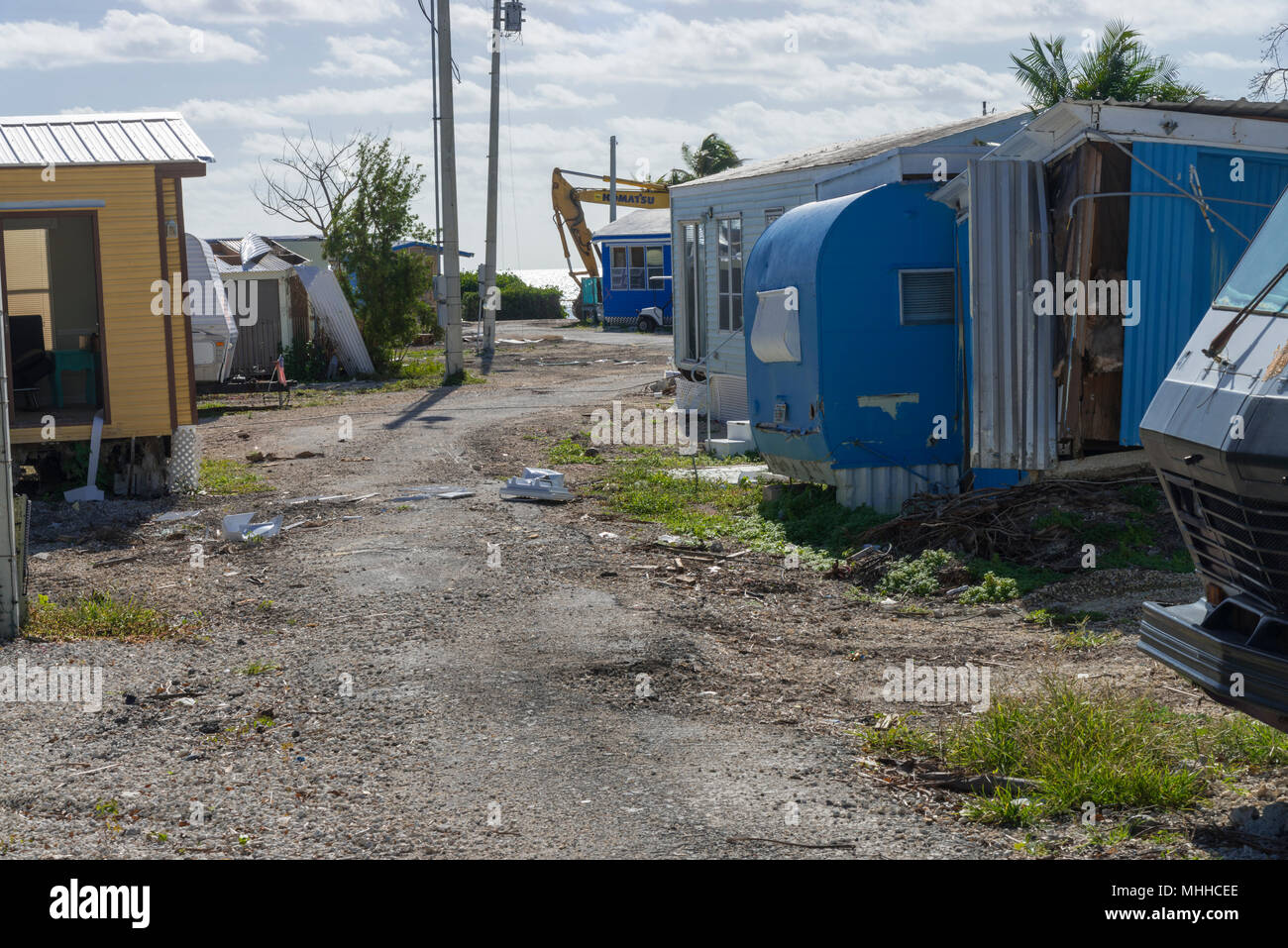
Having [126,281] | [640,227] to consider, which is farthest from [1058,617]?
[640,227]

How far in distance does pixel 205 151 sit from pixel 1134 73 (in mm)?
16750

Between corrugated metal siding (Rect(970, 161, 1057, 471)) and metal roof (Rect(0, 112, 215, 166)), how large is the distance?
24.9ft

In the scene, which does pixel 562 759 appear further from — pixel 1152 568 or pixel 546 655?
pixel 1152 568

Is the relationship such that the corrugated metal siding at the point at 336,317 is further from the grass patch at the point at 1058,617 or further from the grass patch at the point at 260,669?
the grass patch at the point at 1058,617

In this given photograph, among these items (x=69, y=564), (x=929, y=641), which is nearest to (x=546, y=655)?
(x=929, y=641)

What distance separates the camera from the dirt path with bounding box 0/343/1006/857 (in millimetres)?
4430

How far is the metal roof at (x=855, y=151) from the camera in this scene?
12.2 metres

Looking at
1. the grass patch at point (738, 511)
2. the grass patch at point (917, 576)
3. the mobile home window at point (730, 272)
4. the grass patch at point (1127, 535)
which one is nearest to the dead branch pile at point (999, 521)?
the grass patch at point (1127, 535)

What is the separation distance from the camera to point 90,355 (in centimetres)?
1415

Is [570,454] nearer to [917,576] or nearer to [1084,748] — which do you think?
[917,576]

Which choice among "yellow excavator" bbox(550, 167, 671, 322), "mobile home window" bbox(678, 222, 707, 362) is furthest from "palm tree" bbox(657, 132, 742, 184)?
"mobile home window" bbox(678, 222, 707, 362)

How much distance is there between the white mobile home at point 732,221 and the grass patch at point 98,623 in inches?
263

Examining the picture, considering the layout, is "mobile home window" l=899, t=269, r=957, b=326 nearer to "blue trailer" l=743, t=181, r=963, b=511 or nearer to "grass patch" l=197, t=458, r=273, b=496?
"blue trailer" l=743, t=181, r=963, b=511

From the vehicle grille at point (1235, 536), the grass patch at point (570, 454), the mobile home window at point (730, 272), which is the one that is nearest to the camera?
the vehicle grille at point (1235, 536)
